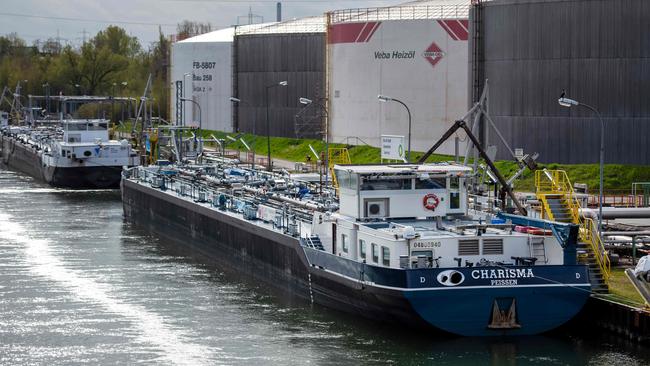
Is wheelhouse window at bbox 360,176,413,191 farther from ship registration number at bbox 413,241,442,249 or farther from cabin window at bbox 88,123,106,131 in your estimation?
cabin window at bbox 88,123,106,131

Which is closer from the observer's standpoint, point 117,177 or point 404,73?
point 404,73

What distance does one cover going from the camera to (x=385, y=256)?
39.4m

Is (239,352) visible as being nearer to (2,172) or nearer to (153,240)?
(153,240)

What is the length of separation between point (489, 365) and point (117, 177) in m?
62.2

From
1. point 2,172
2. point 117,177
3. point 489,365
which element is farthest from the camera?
point 2,172

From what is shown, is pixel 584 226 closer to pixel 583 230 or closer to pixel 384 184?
pixel 583 230

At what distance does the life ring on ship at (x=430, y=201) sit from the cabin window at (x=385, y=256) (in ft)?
10.1

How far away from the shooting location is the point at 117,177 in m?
95.1

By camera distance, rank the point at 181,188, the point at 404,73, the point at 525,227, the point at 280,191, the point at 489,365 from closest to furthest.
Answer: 1. the point at 489,365
2. the point at 525,227
3. the point at 280,191
4. the point at 181,188
5. the point at 404,73

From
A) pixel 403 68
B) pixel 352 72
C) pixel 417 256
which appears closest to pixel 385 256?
pixel 417 256

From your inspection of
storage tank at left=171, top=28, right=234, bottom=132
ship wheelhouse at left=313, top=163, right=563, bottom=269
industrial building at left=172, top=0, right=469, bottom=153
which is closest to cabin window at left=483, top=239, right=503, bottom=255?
ship wheelhouse at left=313, top=163, right=563, bottom=269

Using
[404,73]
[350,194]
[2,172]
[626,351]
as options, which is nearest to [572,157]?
[404,73]

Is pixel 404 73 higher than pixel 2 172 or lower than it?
higher

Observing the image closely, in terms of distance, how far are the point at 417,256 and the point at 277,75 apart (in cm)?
7368
